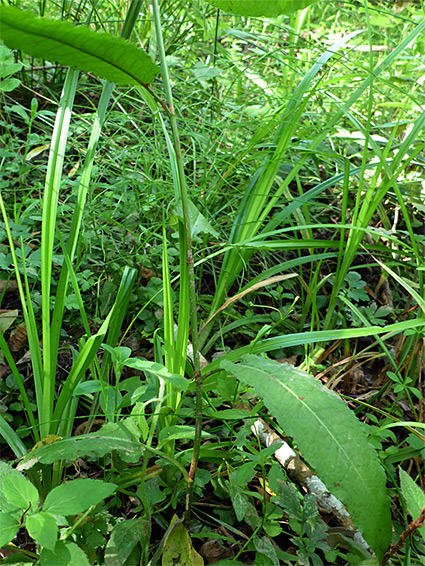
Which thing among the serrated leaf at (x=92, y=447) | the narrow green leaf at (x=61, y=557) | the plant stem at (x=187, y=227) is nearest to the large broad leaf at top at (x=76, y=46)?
the plant stem at (x=187, y=227)

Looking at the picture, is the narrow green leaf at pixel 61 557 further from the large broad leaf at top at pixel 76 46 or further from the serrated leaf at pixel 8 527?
the large broad leaf at top at pixel 76 46

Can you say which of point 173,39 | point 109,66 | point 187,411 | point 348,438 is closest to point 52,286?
point 187,411

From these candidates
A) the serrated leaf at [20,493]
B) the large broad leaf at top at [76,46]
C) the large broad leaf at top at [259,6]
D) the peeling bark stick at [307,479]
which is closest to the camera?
the large broad leaf at top at [76,46]

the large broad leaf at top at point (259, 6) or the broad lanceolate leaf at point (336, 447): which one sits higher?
the large broad leaf at top at point (259, 6)

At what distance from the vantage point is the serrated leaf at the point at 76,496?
688 mm

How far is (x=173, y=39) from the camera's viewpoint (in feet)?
7.48

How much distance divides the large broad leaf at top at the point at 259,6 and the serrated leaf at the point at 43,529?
938 mm

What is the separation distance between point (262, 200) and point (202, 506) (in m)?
0.93

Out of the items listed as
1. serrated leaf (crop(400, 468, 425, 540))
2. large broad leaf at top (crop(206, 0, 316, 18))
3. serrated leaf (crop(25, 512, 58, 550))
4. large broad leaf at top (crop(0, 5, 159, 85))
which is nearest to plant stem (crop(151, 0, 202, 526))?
large broad leaf at top (crop(0, 5, 159, 85))

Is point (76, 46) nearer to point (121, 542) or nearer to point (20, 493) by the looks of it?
point (20, 493)

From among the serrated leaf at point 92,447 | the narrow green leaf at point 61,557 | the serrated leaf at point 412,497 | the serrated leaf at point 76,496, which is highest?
the serrated leaf at point 412,497

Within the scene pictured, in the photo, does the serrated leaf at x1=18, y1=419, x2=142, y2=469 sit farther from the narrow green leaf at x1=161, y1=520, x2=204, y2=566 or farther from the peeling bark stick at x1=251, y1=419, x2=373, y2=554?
the peeling bark stick at x1=251, y1=419, x2=373, y2=554

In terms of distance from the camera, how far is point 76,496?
0.70 meters

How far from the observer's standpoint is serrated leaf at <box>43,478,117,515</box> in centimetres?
69
